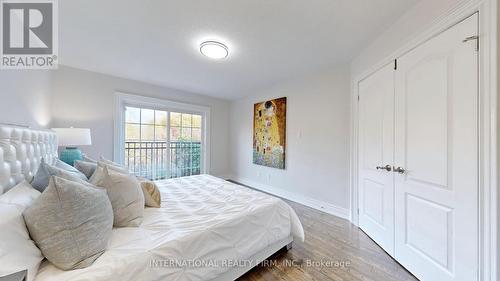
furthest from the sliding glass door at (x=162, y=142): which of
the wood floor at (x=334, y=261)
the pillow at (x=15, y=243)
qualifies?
the wood floor at (x=334, y=261)

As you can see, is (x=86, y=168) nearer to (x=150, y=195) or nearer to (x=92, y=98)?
(x=150, y=195)

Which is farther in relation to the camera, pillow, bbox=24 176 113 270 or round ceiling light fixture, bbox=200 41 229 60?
round ceiling light fixture, bbox=200 41 229 60

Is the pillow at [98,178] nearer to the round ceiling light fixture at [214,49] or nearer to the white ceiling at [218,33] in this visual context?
the white ceiling at [218,33]

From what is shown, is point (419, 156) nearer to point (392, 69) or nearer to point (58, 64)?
point (392, 69)

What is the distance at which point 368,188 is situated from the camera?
7.48ft

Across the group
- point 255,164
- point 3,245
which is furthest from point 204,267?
point 255,164

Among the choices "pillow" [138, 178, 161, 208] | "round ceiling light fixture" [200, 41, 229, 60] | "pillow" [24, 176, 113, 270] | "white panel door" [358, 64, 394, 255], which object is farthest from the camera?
"round ceiling light fixture" [200, 41, 229, 60]

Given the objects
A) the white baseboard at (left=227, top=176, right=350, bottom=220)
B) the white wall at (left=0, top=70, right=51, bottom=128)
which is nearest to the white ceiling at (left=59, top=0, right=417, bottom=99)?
the white wall at (left=0, top=70, right=51, bottom=128)

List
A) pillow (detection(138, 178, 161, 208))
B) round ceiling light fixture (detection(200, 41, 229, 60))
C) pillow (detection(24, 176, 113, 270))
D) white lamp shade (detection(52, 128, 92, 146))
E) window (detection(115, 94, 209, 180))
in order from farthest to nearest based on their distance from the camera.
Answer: window (detection(115, 94, 209, 180)) < white lamp shade (detection(52, 128, 92, 146)) < round ceiling light fixture (detection(200, 41, 229, 60)) < pillow (detection(138, 178, 161, 208)) < pillow (detection(24, 176, 113, 270))

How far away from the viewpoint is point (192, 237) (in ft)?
4.02

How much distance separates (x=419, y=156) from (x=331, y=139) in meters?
1.42

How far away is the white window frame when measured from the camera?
3.40 metres

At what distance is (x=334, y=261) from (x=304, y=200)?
1.57m

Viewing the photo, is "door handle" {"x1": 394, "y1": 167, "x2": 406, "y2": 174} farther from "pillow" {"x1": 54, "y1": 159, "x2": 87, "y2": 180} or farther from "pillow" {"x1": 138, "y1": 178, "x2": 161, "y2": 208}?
"pillow" {"x1": 54, "y1": 159, "x2": 87, "y2": 180}
